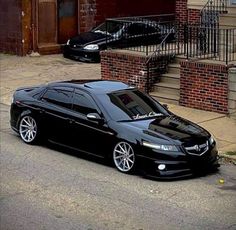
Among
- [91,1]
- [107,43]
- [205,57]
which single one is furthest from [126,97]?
[91,1]

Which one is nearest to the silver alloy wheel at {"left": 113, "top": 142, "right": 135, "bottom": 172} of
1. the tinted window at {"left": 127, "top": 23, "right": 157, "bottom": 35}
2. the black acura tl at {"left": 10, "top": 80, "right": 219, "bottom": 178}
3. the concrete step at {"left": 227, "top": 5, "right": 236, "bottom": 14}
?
the black acura tl at {"left": 10, "top": 80, "right": 219, "bottom": 178}

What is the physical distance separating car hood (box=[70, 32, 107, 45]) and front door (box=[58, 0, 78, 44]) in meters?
1.93

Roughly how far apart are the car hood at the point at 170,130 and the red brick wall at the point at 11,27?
13.9 m

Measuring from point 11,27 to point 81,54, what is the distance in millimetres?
3184

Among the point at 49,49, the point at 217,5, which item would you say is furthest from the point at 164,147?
the point at 49,49

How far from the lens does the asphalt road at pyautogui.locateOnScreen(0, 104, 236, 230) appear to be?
8.58 meters

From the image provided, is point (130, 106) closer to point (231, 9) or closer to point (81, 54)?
point (231, 9)

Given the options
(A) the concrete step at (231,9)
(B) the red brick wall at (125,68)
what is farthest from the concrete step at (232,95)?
(A) the concrete step at (231,9)

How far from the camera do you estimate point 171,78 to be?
17.6 m

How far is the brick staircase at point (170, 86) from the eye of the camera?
17.1 metres

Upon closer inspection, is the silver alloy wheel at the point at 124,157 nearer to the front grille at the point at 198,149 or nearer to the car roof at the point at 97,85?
the front grille at the point at 198,149

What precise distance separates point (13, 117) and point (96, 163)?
8.42ft

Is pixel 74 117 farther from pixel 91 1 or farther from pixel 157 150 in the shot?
pixel 91 1

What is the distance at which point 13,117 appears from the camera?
44.4ft
